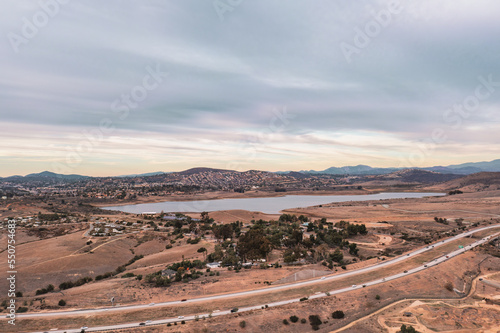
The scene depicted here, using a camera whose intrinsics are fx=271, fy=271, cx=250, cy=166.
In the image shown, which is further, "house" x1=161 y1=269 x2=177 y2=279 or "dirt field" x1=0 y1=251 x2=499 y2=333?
"house" x1=161 y1=269 x2=177 y2=279

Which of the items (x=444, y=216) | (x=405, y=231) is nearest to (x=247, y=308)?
(x=405, y=231)

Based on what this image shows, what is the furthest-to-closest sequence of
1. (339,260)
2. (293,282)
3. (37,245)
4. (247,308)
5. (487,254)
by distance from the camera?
(37,245) < (487,254) < (339,260) < (293,282) < (247,308)

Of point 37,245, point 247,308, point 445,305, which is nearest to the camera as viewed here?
point 247,308

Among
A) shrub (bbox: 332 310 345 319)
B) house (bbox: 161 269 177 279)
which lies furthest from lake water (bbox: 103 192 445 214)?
shrub (bbox: 332 310 345 319)

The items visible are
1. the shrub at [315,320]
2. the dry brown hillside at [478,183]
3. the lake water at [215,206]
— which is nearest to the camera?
the shrub at [315,320]

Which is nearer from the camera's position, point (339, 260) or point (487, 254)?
point (339, 260)

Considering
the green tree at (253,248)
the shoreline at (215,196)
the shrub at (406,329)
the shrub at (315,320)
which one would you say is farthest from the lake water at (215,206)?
the shrub at (406,329)

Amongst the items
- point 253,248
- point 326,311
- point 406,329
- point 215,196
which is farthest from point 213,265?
point 215,196

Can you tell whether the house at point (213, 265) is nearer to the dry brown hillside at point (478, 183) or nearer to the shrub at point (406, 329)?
the shrub at point (406, 329)

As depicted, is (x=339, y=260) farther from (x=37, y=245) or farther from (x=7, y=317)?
(x=37, y=245)

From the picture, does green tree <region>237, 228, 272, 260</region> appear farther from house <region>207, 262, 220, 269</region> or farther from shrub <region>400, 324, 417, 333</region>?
shrub <region>400, 324, 417, 333</region>

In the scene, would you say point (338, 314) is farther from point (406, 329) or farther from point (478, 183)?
point (478, 183)
